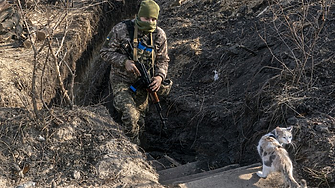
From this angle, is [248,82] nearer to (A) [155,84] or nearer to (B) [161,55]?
(B) [161,55]

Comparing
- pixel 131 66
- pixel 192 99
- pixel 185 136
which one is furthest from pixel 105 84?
pixel 131 66

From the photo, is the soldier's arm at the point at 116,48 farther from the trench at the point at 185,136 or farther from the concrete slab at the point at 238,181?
the concrete slab at the point at 238,181

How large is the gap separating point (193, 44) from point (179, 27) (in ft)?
3.92

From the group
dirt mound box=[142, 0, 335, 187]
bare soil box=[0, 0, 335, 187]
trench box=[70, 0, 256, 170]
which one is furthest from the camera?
trench box=[70, 0, 256, 170]

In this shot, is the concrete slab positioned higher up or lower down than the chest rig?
lower down

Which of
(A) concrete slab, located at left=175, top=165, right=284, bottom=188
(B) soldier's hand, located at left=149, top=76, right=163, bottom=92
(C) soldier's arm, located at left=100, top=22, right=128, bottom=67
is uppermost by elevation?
(C) soldier's arm, located at left=100, top=22, right=128, bottom=67

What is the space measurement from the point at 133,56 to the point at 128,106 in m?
0.77

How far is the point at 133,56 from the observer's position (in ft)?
18.3

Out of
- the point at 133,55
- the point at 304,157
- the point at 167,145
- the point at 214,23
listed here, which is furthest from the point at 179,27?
the point at 304,157

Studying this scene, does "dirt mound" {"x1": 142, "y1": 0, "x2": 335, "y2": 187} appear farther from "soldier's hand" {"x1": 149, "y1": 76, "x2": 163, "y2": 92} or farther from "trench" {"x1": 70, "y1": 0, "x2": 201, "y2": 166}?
"soldier's hand" {"x1": 149, "y1": 76, "x2": 163, "y2": 92}

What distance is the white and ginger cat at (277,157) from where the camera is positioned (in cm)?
368

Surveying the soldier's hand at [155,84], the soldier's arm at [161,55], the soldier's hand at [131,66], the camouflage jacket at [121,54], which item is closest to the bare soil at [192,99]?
the camouflage jacket at [121,54]

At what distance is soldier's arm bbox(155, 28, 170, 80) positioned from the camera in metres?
5.84

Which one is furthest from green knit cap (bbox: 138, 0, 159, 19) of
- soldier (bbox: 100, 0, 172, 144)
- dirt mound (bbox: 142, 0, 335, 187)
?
dirt mound (bbox: 142, 0, 335, 187)
